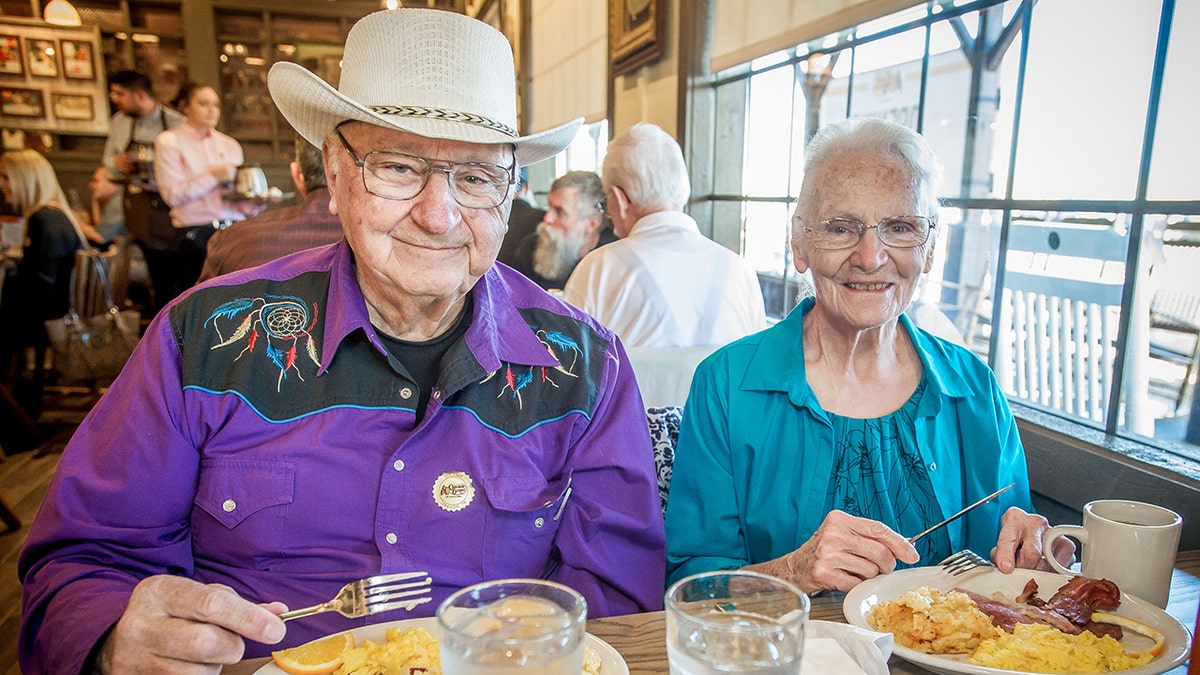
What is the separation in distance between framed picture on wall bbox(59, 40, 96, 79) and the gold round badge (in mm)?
9452

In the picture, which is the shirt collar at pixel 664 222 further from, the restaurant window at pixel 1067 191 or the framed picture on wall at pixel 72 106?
the framed picture on wall at pixel 72 106

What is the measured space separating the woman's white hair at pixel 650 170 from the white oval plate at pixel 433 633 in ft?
7.18

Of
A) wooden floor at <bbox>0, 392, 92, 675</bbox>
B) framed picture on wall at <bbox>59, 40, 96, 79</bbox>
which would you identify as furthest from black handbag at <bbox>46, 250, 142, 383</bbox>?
framed picture on wall at <bbox>59, 40, 96, 79</bbox>

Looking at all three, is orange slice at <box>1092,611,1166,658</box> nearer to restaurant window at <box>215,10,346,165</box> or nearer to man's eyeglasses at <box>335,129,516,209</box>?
man's eyeglasses at <box>335,129,516,209</box>

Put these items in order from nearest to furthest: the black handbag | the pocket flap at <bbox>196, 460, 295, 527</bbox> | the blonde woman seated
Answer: the pocket flap at <bbox>196, 460, 295, 527</bbox> < the black handbag < the blonde woman seated

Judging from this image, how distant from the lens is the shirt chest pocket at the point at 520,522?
123 centimetres

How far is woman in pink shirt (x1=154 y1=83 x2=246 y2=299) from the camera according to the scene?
518 cm

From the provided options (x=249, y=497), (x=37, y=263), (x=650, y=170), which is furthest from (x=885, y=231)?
(x=37, y=263)

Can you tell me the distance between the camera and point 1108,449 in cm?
166

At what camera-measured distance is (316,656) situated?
846 mm

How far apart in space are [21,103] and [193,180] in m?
4.86

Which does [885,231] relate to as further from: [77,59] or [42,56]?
[42,56]

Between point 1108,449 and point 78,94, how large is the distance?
32.8 ft

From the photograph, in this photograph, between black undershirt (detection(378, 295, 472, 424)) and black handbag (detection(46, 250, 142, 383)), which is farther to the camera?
black handbag (detection(46, 250, 142, 383))
